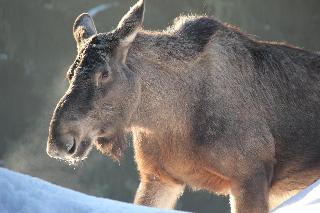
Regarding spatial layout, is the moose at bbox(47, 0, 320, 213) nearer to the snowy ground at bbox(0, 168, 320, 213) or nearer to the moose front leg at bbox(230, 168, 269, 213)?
the moose front leg at bbox(230, 168, 269, 213)

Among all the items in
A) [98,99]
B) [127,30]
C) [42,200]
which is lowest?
[42,200]

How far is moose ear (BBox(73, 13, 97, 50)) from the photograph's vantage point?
18.7ft

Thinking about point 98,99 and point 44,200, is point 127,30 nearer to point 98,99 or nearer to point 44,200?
point 98,99

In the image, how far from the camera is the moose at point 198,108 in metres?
5.23

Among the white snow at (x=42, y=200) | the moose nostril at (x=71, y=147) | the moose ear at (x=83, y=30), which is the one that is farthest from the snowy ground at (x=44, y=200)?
the moose ear at (x=83, y=30)

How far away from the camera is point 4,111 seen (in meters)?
13.8

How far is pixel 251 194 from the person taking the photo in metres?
5.38

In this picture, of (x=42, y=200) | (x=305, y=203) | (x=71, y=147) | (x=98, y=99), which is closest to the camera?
(x=42, y=200)

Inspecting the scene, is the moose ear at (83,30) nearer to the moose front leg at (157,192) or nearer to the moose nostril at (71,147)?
the moose nostril at (71,147)

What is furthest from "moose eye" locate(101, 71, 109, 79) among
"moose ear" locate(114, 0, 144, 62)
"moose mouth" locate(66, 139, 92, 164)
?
"moose mouth" locate(66, 139, 92, 164)

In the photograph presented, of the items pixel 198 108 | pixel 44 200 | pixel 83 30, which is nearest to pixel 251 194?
pixel 198 108

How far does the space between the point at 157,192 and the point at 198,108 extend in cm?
78

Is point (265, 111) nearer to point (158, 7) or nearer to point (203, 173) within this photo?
point (203, 173)

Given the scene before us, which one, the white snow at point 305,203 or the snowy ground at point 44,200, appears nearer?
the snowy ground at point 44,200
